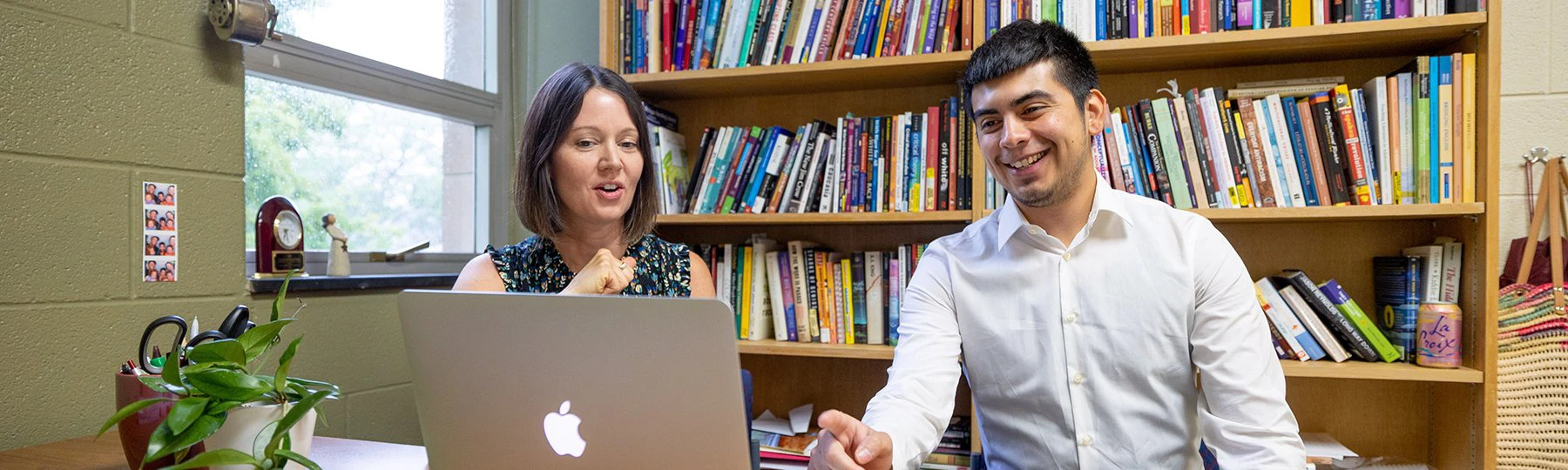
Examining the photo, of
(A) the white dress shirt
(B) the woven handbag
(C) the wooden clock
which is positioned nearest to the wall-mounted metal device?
(C) the wooden clock

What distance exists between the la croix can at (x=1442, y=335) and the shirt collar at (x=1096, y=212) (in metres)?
0.67

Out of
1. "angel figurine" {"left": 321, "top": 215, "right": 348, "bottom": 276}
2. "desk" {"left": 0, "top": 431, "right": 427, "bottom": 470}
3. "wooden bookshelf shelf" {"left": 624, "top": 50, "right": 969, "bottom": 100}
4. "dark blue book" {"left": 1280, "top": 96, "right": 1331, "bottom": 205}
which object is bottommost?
"desk" {"left": 0, "top": 431, "right": 427, "bottom": 470}

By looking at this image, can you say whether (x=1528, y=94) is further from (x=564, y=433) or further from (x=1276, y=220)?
(x=564, y=433)

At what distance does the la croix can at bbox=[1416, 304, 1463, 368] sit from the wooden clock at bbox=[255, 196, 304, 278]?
216 cm

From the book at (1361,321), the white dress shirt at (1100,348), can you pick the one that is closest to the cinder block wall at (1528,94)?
the book at (1361,321)

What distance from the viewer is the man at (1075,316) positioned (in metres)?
1.37

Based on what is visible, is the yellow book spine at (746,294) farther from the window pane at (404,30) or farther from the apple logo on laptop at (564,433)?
the apple logo on laptop at (564,433)

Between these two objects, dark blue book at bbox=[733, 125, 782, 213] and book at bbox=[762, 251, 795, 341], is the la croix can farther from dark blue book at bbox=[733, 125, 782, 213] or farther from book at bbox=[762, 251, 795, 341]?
dark blue book at bbox=[733, 125, 782, 213]

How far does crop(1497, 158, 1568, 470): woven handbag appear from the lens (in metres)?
1.57

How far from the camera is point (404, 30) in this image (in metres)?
2.13

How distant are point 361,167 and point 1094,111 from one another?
63.4 inches

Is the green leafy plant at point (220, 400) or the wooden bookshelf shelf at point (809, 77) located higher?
the wooden bookshelf shelf at point (809, 77)

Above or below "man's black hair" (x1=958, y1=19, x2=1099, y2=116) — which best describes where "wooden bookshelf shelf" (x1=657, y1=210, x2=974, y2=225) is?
below

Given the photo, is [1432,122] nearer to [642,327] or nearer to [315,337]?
[642,327]
